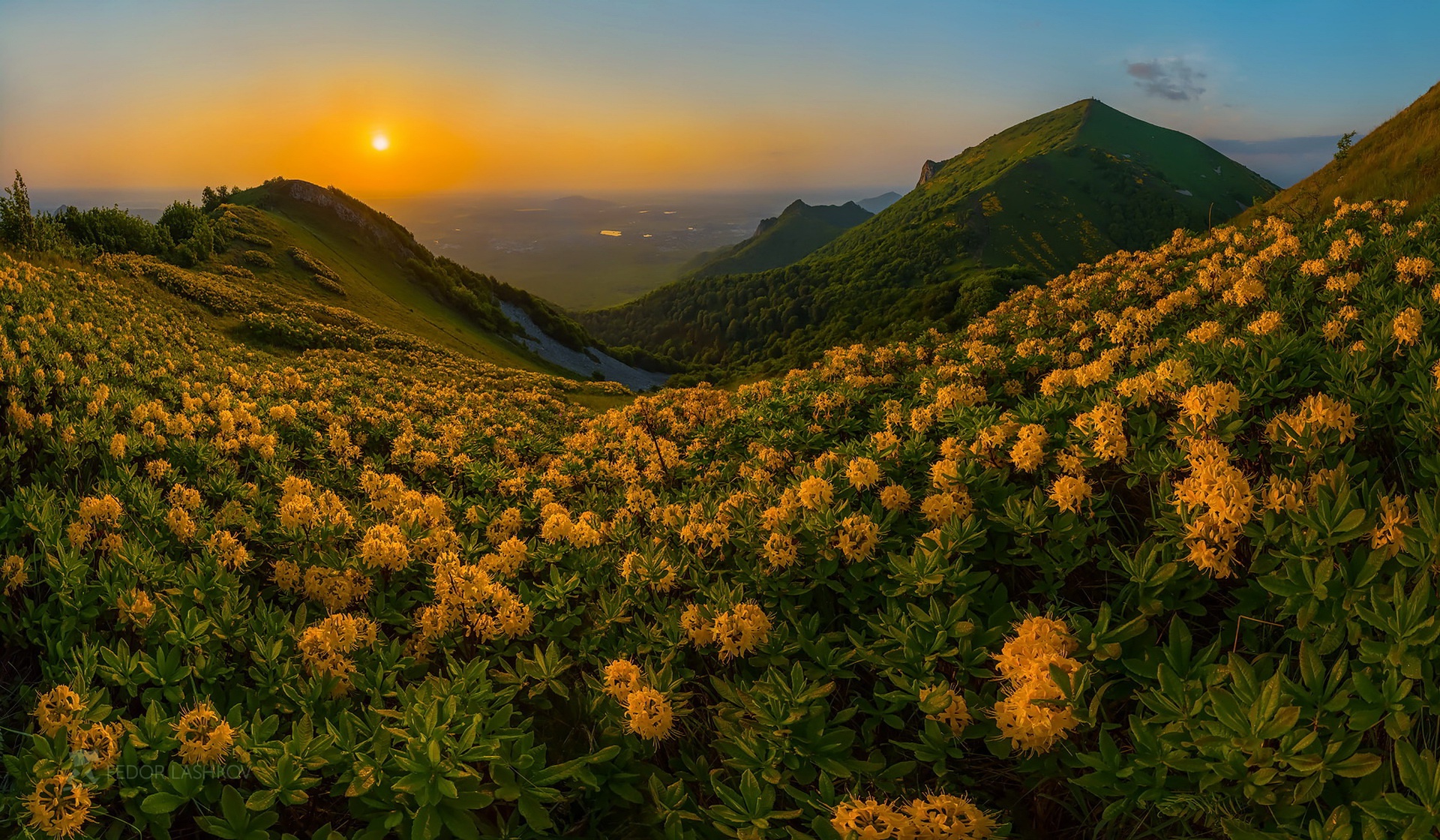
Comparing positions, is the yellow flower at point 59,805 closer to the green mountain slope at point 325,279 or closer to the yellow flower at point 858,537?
the yellow flower at point 858,537

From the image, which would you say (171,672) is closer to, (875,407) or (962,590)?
(962,590)

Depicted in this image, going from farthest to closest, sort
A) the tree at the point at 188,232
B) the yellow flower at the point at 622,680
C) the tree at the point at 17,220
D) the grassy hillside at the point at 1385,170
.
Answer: the tree at the point at 188,232 → the tree at the point at 17,220 → the grassy hillside at the point at 1385,170 → the yellow flower at the point at 622,680

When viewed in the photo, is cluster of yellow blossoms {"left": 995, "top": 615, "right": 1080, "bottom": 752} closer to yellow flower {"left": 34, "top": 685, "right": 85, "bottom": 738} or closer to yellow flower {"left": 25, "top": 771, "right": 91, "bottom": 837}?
yellow flower {"left": 25, "top": 771, "right": 91, "bottom": 837}

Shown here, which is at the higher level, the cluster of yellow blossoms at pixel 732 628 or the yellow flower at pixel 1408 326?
the yellow flower at pixel 1408 326

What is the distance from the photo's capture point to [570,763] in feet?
9.45

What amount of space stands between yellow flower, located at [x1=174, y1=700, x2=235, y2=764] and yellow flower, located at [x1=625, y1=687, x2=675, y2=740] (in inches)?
83.2

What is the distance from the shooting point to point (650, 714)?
3.26 metres

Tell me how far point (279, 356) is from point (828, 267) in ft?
558

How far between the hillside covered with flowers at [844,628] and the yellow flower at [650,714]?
2 centimetres

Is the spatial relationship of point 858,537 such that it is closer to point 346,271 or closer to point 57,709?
point 57,709

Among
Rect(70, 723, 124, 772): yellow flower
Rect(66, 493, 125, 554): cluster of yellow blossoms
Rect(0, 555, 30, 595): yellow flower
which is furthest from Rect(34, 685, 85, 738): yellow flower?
Rect(66, 493, 125, 554): cluster of yellow blossoms

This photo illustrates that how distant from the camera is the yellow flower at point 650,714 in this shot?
3176 mm

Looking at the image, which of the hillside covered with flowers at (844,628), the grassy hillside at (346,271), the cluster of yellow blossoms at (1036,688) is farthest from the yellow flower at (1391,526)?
the grassy hillside at (346,271)

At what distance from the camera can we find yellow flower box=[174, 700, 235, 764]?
9.73 feet
